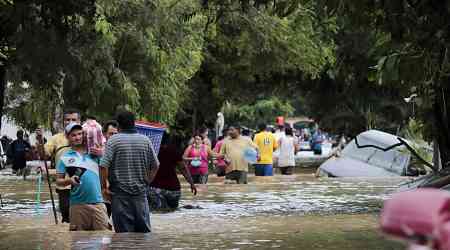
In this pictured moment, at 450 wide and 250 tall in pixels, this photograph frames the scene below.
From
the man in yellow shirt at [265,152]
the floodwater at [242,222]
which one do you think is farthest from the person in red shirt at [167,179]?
the man in yellow shirt at [265,152]

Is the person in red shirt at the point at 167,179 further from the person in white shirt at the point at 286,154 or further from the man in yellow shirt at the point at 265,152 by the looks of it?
the person in white shirt at the point at 286,154

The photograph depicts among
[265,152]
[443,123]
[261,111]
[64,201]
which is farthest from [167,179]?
[261,111]

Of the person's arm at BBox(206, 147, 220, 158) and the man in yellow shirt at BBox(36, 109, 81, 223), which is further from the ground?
the person's arm at BBox(206, 147, 220, 158)

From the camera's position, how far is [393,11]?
9.43m

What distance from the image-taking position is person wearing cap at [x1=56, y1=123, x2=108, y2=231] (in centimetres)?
1105

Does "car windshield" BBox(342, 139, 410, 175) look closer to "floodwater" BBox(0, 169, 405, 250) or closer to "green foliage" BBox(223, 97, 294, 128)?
"floodwater" BBox(0, 169, 405, 250)

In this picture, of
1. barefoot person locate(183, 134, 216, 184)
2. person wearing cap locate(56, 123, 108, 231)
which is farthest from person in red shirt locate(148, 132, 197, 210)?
barefoot person locate(183, 134, 216, 184)

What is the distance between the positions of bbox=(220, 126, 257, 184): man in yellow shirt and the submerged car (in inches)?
195

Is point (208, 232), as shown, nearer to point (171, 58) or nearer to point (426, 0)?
point (426, 0)

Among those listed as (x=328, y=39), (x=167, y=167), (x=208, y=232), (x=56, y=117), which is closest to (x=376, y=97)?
(x=328, y=39)

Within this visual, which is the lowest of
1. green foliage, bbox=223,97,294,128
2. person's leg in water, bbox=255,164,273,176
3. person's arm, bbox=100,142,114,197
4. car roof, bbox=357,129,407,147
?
person's arm, bbox=100,142,114,197

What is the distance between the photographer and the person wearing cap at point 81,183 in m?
11.1

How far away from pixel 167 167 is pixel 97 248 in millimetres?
5251

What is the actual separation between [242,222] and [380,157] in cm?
1563
